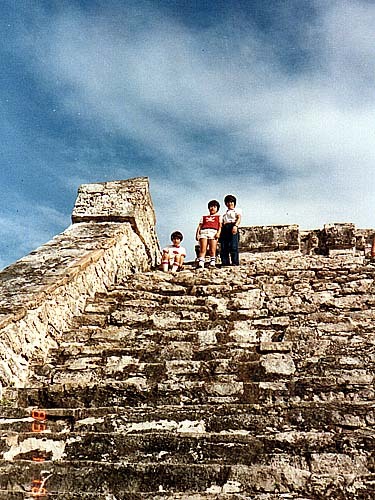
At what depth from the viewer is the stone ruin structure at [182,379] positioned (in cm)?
252

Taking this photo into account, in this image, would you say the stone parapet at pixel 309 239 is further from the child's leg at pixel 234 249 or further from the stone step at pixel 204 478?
the stone step at pixel 204 478

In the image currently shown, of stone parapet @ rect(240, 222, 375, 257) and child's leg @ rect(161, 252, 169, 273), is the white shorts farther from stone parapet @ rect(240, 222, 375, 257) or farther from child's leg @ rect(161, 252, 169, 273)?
stone parapet @ rect(240, 222, 375, 257)

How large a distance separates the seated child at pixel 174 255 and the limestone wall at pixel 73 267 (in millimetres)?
288

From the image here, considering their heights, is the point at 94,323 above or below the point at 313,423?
above

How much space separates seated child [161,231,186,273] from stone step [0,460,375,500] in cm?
428

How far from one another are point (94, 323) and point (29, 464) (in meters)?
1.88

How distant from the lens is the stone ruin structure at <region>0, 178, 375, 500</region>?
252 cm

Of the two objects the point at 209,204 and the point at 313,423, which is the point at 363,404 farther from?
the point at 209,204

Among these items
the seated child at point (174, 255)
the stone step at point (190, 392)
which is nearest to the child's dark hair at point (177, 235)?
the seated child at point (174, 255)

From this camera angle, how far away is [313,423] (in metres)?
2.78

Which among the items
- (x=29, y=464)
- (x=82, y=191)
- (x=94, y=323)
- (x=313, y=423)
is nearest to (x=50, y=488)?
(x=29, y=464)

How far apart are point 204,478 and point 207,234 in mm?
5004

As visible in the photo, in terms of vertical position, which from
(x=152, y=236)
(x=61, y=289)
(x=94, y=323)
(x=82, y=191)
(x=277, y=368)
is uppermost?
(x=82, y=191)

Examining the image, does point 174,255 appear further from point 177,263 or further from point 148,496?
point 148,496
